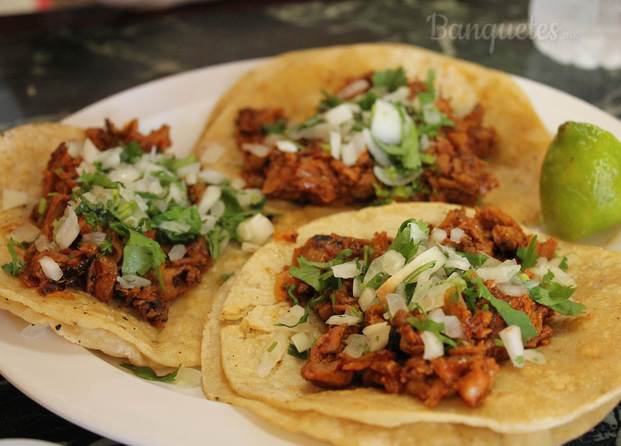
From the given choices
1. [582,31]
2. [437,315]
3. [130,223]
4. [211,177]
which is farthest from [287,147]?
[582,31]

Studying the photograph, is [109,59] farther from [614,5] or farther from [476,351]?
[476,351]

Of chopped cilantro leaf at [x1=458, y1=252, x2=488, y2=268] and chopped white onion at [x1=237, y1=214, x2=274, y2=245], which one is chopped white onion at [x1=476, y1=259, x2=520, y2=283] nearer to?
chopped cilantro leaf at [x1=458, y1=252, x2=488, y2=268]

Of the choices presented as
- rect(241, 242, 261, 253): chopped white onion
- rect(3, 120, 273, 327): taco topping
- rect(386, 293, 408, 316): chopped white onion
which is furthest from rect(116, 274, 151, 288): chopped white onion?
rect(386, 293, 408, 316): chopped white onion

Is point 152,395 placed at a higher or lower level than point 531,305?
lower

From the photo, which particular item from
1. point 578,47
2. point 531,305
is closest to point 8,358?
point 531,305

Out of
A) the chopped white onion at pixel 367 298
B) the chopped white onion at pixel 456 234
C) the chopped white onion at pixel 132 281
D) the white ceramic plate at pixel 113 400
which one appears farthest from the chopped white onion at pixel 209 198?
the chopped white onion at pixel 456 234

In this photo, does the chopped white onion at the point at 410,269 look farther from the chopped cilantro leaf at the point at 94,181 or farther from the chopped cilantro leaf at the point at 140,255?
the chopped cilantro leaf at the point at 94,181
